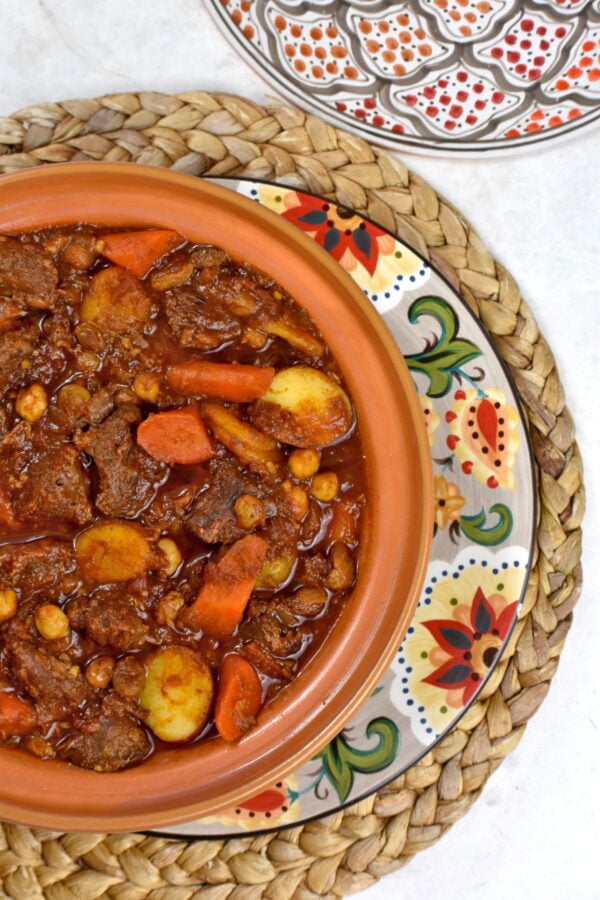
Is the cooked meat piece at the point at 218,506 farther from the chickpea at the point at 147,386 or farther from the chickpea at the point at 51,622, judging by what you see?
the chickpea at the point at 51,622

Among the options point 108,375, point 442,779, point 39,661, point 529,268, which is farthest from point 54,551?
point 529,268

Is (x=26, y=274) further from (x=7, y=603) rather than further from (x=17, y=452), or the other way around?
(x=7, y=603)

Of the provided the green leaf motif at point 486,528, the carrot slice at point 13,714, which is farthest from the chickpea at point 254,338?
the carrot slice at point 13,714

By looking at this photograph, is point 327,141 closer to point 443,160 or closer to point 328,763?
point 443,160

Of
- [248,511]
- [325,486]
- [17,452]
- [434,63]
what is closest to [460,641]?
[325,486]

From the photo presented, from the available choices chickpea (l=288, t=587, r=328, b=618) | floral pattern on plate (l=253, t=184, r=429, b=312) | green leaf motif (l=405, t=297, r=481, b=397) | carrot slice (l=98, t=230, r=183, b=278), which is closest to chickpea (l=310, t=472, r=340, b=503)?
chickpea (l=288, t=587, r=328, b=618)

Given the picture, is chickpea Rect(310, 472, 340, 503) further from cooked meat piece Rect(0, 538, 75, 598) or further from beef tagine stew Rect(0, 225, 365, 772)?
cooked meat piece Rect(0, 538, 75, 598)
